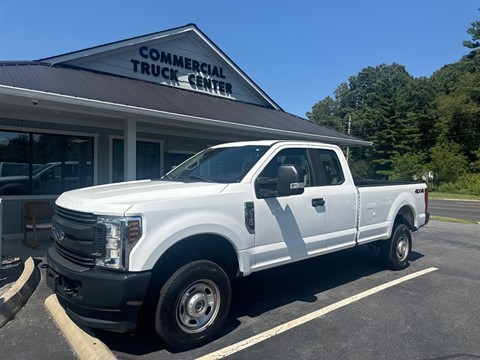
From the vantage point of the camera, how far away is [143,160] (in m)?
11.2

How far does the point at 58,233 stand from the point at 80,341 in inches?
41.8

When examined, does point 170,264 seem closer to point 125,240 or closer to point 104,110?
point 125,240

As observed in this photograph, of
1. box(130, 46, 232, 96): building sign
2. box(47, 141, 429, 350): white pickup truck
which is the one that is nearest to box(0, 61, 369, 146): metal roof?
box(130, 46, 232, 96): building sign

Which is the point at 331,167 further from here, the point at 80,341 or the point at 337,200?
the point at 80,341

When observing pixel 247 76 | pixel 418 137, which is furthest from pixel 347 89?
pixel 247 76

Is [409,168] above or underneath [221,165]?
above

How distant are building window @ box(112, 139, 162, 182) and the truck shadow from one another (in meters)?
6.15

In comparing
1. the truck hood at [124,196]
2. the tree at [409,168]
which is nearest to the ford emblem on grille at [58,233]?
the truck hood at [124,196]

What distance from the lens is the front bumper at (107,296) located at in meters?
3.09

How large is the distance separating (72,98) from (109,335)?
441 cm

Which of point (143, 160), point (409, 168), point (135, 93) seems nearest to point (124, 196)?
point (135, 93)

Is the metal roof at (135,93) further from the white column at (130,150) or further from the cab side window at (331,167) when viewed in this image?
the cab side window at (331,167)

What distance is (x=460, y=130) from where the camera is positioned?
4509 cm

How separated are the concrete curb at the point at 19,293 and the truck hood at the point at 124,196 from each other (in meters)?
1.37
